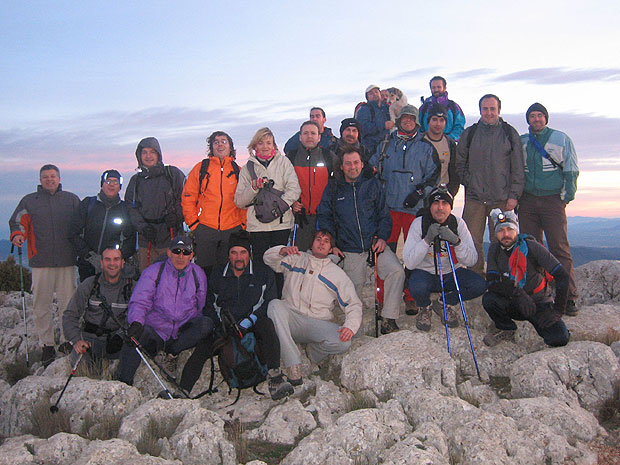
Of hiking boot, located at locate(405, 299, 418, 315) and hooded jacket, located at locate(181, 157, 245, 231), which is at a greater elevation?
hooded jacket, located at locate(181, 157, 245, 231)

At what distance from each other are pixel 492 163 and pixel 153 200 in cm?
663

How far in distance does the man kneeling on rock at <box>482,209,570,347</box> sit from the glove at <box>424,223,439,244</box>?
1021 mm

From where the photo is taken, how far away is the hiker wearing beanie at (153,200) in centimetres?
959

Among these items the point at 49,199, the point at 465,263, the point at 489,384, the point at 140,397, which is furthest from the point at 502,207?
the point at 49,199

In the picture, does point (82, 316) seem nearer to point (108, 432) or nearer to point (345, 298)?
point (108, 432)

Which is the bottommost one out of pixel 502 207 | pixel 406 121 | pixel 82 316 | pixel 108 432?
pixel 108 432

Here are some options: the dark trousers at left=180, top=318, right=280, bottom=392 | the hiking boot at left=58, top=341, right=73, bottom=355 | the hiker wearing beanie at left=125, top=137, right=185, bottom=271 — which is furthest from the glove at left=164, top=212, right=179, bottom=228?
the hiking boot at left=58, top=341, right=73, bottom=355

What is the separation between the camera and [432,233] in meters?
8.25

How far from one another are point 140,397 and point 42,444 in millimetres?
1594

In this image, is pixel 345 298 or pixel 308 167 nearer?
pixel 345 298

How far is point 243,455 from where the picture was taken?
6285mm

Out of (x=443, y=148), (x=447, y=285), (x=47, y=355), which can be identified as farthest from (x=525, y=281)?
(x=47, y=355)

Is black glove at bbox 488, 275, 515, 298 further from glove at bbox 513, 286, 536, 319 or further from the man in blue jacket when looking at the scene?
the man in blue jacket

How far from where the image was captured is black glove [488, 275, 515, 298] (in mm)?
8109
